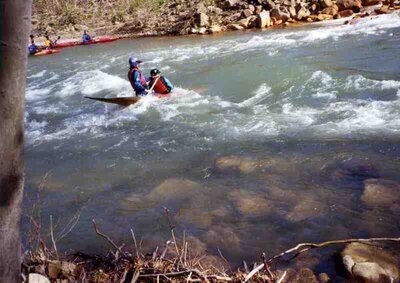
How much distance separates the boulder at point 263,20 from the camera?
2061cm

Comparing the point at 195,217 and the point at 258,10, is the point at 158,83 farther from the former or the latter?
the point at 258,10

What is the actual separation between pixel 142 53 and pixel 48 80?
4.53 m

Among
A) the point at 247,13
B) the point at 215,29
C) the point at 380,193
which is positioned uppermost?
the point at 247,13

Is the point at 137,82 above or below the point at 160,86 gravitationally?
above

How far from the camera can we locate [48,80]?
602 inches

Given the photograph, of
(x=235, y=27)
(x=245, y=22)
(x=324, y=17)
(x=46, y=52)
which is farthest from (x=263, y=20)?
(x=46, y=52)

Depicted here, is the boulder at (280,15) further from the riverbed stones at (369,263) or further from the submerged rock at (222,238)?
the riverbed stones at (369,263)

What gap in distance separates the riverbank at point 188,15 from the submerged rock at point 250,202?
1569 centimetres

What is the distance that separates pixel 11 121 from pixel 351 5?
828 inches

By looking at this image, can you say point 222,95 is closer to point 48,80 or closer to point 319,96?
point 319,96

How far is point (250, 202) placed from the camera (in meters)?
5.21

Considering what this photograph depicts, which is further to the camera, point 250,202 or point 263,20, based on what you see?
point 263,20

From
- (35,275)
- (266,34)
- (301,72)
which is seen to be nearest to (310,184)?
(35,275)

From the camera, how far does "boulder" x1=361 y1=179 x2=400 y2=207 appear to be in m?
4.77
